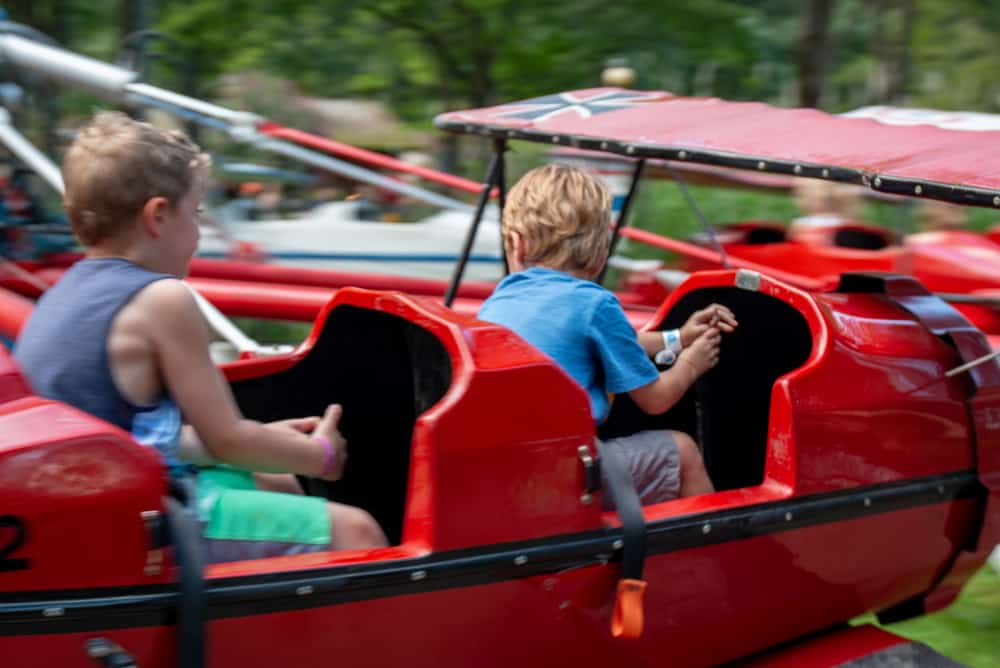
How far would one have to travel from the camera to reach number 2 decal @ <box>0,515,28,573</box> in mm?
1763

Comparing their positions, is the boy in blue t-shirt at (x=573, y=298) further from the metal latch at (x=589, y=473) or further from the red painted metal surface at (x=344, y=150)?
the red painted metal surface at (x=344, y=150)

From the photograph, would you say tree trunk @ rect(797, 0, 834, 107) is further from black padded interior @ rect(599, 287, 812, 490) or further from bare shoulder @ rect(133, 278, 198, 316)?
bare shoulder @ rect(133, 278, 198, 316)

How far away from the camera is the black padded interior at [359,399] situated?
281 cm

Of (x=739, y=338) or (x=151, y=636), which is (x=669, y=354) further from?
(x=151, y=636)

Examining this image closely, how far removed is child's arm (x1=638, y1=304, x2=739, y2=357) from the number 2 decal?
5.23 feet

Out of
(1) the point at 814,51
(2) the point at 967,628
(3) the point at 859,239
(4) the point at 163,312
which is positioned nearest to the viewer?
(4) the point at 163,312

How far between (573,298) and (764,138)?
36.1 inches

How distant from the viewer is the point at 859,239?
21.6ft

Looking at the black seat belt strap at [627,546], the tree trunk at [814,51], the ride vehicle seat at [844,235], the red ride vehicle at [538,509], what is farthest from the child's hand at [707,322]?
the tree trunk at [814,51]

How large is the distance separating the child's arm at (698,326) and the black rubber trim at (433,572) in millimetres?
505

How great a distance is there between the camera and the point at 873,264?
6148mm

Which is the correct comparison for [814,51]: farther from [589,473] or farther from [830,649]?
[589,473]

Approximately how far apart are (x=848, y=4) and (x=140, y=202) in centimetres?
1746

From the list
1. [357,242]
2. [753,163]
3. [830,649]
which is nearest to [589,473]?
[830,649]
